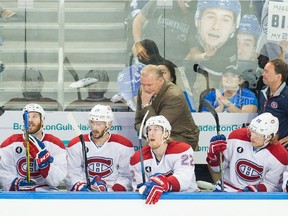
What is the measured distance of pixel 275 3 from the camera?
837 centimetres

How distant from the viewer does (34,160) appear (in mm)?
7309

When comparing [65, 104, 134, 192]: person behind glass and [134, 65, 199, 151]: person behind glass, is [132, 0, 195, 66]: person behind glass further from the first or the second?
[65, 104, 134, 192]: person behind glass

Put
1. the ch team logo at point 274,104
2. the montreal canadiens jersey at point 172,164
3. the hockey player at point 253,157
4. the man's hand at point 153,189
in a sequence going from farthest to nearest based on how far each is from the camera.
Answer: the ch team logo at point 274,104 < the hockey player at point 253,157 < the montreal canadiens jersey at point 172,164 < the man's hand at point 153,189

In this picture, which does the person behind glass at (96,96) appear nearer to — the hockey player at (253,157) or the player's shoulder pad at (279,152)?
the hockey player at (253,157)

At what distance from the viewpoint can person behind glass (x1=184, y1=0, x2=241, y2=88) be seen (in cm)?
839

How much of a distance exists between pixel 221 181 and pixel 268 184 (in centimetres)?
30

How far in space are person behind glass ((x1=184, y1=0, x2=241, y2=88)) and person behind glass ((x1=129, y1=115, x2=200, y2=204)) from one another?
1.29 meters

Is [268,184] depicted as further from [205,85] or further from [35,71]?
[35,71]

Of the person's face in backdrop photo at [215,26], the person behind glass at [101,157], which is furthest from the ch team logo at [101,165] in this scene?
the person's face in backdrop photo at [215,26]

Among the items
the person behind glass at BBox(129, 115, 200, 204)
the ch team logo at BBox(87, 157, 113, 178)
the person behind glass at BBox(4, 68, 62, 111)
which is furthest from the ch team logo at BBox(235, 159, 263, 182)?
the person behind glass at BBox(4, 68, 62, 111)

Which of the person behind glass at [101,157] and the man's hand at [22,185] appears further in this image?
the person behind glass at [101,157]

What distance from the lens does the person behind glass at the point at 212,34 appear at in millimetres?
8391

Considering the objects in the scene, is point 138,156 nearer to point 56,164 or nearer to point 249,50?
point 56,164
